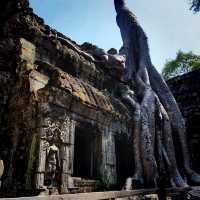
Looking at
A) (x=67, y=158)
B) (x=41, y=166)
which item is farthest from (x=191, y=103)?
Answer: (x=41, y=166)

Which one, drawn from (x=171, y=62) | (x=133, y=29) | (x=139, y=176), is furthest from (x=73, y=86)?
(x=171, y=62)

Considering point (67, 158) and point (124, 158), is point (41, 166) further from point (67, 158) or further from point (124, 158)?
point (124, 158)

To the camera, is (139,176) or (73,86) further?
(139,176)

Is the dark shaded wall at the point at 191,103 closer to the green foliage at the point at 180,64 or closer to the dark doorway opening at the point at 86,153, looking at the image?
the dark doorway opening at the point at 86,153

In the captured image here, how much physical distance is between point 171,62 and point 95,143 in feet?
68.9

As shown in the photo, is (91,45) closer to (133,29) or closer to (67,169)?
(133,29)

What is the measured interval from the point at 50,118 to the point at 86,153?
1658 millimetres

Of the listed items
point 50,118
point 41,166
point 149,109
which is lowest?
point 41,166

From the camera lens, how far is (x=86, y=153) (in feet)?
17.5

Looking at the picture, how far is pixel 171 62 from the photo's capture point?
2439cm

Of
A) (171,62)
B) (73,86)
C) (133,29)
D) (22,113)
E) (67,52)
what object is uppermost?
(171,62)

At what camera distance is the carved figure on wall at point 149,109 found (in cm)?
590

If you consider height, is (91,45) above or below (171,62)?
below

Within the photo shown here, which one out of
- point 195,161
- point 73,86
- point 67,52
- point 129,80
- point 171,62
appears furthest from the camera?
point 171,62
